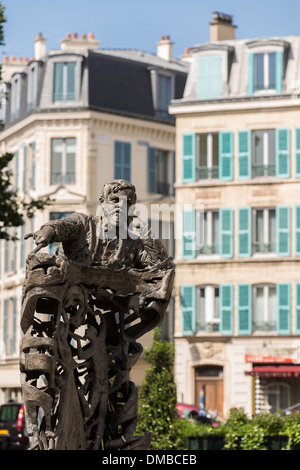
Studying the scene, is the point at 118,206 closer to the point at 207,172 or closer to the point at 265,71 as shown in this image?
the point at 207,172

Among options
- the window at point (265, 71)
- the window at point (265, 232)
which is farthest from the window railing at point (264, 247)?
the window at point (265, 71)

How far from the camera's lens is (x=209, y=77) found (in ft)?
149

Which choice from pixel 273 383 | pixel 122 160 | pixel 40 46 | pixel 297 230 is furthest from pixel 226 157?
pixel 40 46

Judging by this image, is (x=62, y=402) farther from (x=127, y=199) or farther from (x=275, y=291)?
(x=275, y=291)

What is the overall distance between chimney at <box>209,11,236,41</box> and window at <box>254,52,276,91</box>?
4051 millimetres

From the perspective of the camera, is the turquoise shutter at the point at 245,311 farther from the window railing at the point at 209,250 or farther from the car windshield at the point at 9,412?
the car windshield at the point at 9,412

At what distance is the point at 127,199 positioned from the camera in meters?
9.18

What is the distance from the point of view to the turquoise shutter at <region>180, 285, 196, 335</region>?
4375 cm

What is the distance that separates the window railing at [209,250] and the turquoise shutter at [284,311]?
2.65 metres

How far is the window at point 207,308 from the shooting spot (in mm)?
43656

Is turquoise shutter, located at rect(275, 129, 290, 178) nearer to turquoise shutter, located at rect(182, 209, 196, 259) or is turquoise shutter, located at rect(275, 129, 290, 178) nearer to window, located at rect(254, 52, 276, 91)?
window, located at rect(254, 52, 276, 91)

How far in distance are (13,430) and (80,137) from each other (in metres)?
19.8

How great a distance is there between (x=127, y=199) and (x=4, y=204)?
1744cm
